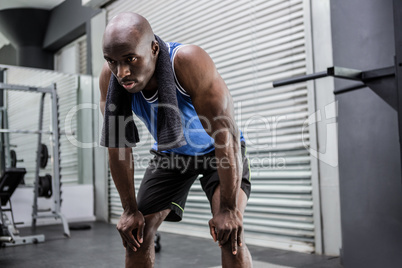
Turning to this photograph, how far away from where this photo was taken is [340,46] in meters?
2.00

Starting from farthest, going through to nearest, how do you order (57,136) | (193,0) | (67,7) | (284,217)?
(67,7) < (57,136) < (193,0) < (284,217)

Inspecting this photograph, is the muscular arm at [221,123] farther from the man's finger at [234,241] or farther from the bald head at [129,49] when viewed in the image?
the bald head at [129,49]

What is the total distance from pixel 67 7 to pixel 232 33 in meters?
2.70

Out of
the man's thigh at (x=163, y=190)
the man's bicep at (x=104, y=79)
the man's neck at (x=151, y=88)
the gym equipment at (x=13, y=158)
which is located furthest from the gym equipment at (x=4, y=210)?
the man's neck at (x=151, y=88)

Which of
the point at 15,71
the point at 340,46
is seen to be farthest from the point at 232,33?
the point at 15,71

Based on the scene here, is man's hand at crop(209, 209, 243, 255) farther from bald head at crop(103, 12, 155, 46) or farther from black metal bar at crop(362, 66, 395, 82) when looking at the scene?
black metal bar at crop(362, 66, 395, 82)

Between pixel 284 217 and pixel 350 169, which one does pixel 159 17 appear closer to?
pixel 284 217

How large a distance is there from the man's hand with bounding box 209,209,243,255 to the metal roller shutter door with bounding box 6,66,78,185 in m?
4.62

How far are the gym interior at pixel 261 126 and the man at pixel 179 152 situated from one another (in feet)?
2.13

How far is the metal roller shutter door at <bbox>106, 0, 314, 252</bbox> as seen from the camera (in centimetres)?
292

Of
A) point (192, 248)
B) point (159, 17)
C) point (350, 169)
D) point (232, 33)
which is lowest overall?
point (192, 248)

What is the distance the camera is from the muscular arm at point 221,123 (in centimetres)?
115

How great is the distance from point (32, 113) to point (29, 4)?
4.65 ft

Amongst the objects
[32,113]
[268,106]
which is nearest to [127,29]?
[268,106]
